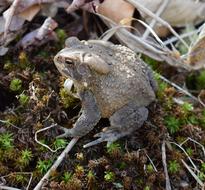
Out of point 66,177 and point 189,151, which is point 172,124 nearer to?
point 189,151

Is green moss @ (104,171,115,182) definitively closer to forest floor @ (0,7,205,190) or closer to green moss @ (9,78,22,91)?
forest floor @ (0,7,205,190)

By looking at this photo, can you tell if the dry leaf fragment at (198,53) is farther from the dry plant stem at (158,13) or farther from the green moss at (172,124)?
the green moss at (172,124)

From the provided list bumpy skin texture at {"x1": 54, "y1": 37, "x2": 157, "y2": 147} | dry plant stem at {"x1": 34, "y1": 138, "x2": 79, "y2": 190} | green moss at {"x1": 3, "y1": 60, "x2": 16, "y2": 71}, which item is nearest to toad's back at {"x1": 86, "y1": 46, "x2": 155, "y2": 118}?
bumpy skin texture at {"x1": 54, "y1": 37, "x2": 157, "y2": 147}

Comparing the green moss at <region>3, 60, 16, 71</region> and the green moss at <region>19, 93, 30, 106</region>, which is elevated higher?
the green moss at <region>3, 60, 16, 71</region>

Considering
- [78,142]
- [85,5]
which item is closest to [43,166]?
[78,142]

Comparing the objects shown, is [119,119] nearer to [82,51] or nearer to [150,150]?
[150,150]

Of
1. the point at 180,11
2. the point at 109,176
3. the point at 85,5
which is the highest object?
the point at 85,5

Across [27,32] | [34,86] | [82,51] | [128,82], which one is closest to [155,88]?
[128,82]
